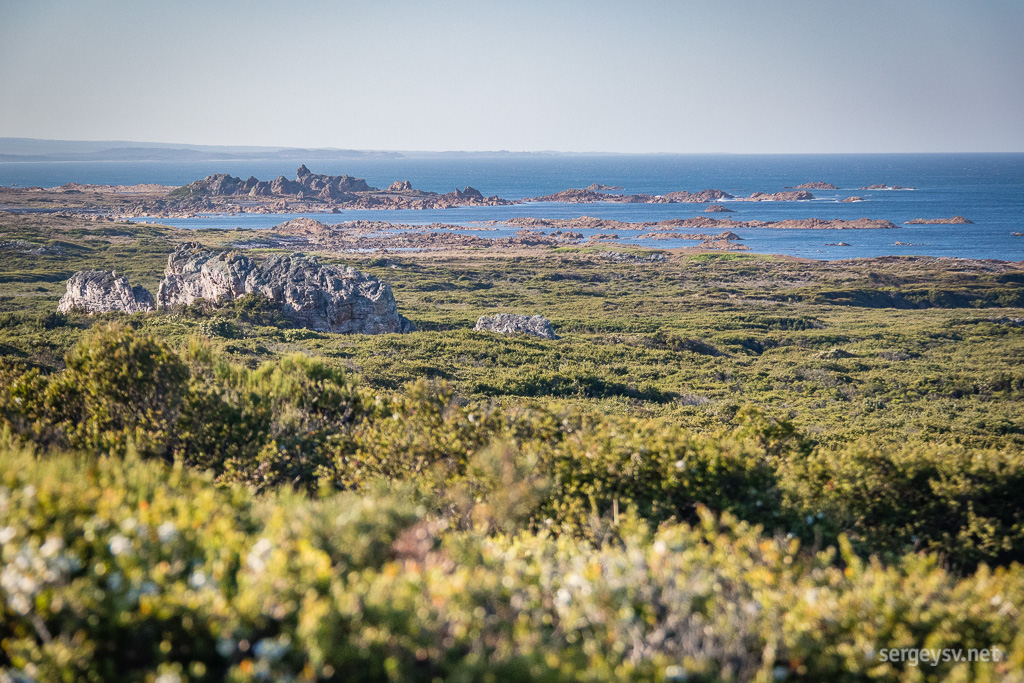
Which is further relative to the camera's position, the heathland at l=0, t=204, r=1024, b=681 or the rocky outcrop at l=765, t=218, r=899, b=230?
the rocky outcrop at l=765, t=218, r=899, b=230

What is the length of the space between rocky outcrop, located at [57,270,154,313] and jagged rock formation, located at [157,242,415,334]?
4.32ft

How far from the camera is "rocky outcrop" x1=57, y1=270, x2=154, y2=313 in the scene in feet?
96.8

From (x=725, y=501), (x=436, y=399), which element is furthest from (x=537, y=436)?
(x=725, y=501)

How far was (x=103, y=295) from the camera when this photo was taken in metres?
29.9

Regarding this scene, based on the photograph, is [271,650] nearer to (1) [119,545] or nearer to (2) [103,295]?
(1) [119,545]

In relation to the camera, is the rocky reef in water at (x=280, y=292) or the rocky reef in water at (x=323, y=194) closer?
the rocky reef in water at (x=280, y=292)

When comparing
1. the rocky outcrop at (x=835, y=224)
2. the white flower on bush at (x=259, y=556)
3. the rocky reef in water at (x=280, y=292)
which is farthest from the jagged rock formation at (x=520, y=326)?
the rocky outcrop at (x=835, y=224)

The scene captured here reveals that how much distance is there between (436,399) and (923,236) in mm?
87243

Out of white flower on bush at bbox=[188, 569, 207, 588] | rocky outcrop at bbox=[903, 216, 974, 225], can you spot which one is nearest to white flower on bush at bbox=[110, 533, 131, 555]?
white flower on bush at bbox=[188, 569, 207, 588]

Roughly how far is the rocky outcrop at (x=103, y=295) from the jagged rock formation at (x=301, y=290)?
1.32 m

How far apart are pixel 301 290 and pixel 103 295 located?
9.73 metres

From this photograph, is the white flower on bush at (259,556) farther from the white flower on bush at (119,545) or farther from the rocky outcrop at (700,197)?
the rocky outcrop at (700,197)

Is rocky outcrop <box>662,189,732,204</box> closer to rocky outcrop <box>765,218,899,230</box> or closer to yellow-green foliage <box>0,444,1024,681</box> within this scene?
rocky outcrop <box>765,218,899,230</box>

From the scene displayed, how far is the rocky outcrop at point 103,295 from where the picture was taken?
29.5m
